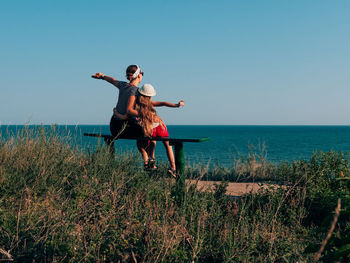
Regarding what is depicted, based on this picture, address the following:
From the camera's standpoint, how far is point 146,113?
19.3 feet

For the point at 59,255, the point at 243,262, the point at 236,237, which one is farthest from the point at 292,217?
the point at 59,255

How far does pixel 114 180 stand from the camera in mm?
5172

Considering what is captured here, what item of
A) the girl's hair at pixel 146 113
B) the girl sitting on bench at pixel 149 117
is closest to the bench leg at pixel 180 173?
the girl sitting on bench at pixel 149 117

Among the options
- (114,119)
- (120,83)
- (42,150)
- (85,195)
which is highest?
(120,83)

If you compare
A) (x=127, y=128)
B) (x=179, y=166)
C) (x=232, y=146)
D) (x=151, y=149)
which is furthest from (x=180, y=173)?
(x=232, y=146)

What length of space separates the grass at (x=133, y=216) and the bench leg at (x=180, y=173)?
0.10 meters

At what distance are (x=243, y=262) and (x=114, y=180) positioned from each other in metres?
2.56

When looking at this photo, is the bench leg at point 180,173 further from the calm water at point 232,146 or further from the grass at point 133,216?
the calm water at point 232,146

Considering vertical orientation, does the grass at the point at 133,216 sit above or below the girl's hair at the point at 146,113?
below

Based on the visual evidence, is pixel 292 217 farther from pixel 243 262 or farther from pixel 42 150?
pixel 42 150

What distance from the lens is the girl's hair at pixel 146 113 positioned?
585 centimetres

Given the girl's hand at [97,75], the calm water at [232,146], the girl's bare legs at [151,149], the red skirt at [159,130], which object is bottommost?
the calm water at [232,146]

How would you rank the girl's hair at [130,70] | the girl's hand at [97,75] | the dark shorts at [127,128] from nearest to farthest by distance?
the dark shorts at [127,128]
the girl's hair at [130,70]
the girl's hand at [97,75]

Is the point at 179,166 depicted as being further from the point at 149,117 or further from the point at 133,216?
the point at 133,216
